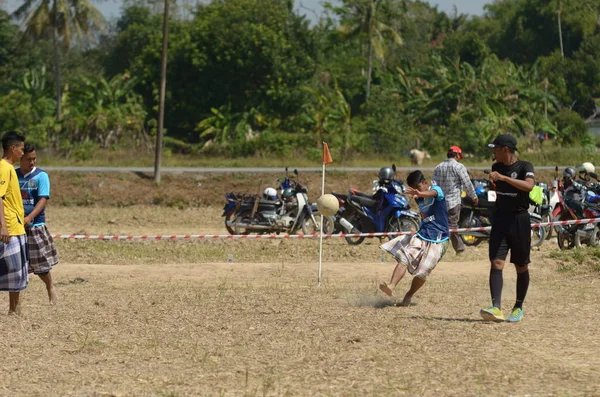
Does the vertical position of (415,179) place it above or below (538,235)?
above

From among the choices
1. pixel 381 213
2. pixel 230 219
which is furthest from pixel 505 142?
pixel 230 219

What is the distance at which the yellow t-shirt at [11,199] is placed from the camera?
936cm

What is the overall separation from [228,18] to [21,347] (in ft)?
138

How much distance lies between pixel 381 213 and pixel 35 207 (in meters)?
9.00

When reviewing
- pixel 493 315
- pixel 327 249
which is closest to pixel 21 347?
pixel 493 315

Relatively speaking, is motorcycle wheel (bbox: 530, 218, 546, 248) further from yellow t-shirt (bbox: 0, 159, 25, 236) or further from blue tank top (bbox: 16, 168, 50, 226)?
yellow t-shirt (bbox: 0, 159, 25, 236)

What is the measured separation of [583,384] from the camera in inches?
265

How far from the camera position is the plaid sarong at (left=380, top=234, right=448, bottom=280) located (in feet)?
33.7

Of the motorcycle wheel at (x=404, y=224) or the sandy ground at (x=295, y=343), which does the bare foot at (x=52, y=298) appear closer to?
the sandy ground at (x=295, y=343)

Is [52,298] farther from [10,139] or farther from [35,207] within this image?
[10,139]

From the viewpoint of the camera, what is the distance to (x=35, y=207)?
10.3 meters

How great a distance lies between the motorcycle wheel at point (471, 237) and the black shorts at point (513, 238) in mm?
8544

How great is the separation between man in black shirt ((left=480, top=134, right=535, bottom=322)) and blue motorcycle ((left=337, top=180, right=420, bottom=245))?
8696mm

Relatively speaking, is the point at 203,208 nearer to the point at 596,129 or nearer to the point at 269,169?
the point at 269,169
